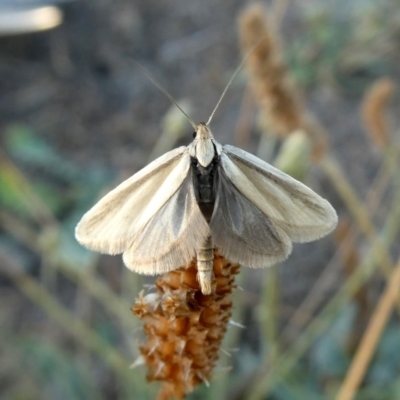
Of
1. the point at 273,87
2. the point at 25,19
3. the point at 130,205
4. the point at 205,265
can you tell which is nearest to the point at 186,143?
the point at 25,19

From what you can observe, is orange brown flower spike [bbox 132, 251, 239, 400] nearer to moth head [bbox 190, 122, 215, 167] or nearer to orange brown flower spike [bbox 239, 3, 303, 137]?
moth head [bbox 190, 122, 215, 167]

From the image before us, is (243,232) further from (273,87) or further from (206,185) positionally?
(273,87)

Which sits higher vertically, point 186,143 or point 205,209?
point 186,143

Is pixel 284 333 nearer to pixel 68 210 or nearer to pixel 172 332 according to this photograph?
pixel 68 210

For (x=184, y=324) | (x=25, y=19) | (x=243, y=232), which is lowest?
(x=184, y=324)

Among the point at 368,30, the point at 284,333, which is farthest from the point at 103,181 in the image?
the point at 368,30
